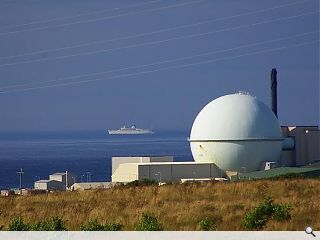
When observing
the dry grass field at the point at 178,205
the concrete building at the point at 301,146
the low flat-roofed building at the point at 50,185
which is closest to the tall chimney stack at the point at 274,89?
the concrete building at the point at 301,146

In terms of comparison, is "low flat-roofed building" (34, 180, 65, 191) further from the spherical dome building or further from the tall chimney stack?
the tall chimney stack

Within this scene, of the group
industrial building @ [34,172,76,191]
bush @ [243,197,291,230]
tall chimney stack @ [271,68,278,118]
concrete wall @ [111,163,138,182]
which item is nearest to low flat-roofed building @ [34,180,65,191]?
industrial building @ [34,172,76,191]

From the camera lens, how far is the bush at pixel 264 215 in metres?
15.7

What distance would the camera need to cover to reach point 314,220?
1719 centimetres

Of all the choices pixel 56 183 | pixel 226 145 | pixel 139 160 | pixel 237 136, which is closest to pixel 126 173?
pixel 139 160

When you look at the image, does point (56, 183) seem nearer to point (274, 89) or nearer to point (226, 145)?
point (226, 145)

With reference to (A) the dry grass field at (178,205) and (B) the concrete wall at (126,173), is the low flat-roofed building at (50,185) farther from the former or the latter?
(A) the dry grass field at (178,205)

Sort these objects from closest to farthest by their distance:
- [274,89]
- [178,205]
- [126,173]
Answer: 1. [178,205]
2. [126,173]
3. [274,89]

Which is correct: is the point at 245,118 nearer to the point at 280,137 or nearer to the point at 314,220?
the point at 280,137

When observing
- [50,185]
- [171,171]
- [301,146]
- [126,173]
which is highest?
[301,146]

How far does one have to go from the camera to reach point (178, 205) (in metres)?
21.2

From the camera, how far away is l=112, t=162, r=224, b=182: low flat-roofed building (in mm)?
42688

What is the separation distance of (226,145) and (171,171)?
3.44 m
